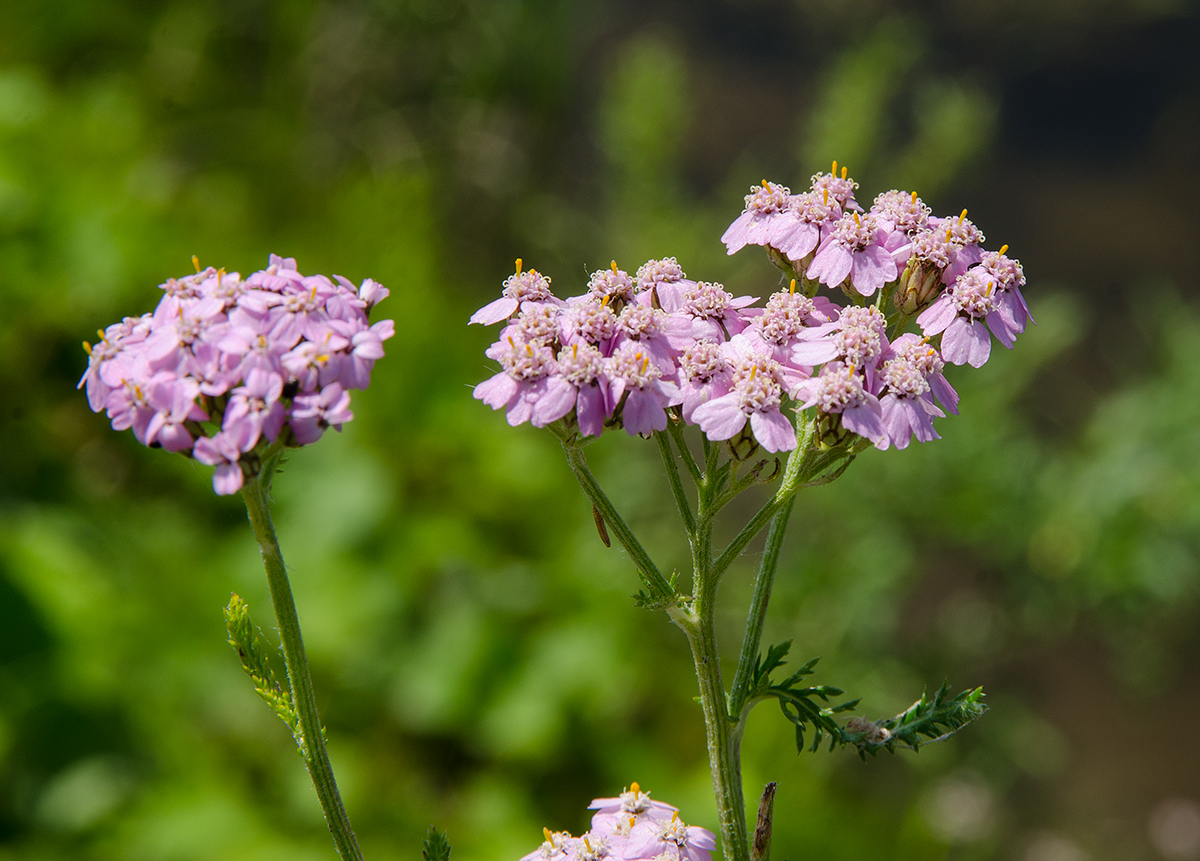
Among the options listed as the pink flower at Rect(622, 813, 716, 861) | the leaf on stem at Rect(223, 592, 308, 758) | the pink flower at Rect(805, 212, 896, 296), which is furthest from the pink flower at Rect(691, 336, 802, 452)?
the leaf on stem at Rect(223, 592, 308, 758)

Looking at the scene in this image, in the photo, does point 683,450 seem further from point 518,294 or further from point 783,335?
point 518,294

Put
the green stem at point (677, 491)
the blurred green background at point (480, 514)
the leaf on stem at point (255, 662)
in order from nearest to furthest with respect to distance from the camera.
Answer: the leaf on stem at point (255, 662)
the green stem at point (677, 491)
the blurred green background at point (480, 514)

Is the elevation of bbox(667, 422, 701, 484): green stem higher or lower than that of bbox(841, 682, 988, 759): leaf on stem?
higher

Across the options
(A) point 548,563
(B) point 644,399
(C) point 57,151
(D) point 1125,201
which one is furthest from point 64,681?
(D) point 1125,201

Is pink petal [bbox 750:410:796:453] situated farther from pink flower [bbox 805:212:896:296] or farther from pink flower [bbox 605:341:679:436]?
pink flower [bbox 805:212:896:296]

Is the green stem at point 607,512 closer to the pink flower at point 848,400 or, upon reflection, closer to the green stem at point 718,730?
the green stem at point 718,730

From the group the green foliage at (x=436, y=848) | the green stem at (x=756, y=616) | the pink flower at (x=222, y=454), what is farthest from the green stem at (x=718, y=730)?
the pink flower at (x=222, y=454)
